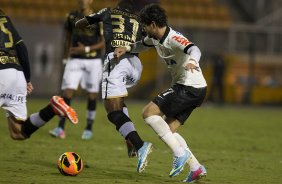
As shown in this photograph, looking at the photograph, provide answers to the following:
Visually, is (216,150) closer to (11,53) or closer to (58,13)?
(11,53)

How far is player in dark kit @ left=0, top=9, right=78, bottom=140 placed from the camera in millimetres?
8812

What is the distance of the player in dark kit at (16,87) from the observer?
8.81 m

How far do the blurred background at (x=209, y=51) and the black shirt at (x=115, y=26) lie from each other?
16.4m

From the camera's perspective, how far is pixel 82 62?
13.2 metres

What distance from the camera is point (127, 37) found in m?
9.59

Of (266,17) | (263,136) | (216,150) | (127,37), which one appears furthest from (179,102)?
(266,17)

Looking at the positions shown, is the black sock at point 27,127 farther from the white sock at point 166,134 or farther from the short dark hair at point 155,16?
the short dark hair at point 155,16

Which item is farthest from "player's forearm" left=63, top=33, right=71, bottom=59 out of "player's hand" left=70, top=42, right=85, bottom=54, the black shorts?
the black shorts

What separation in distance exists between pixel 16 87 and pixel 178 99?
2258 millimetres

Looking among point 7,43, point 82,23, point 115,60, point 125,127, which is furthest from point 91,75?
point 125,127

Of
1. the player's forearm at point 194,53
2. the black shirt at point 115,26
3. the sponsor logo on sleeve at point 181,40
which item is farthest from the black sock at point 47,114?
the player's forearm at point 194,53

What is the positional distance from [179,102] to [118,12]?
6.77 ft

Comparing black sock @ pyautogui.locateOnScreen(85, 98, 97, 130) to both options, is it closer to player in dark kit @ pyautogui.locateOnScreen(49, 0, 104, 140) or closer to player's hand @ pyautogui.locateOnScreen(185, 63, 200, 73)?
player in dark kit @ pyautogui.locateOnScreen(49, 0, 104, 140)

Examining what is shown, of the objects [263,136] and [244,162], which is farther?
[263,136]
